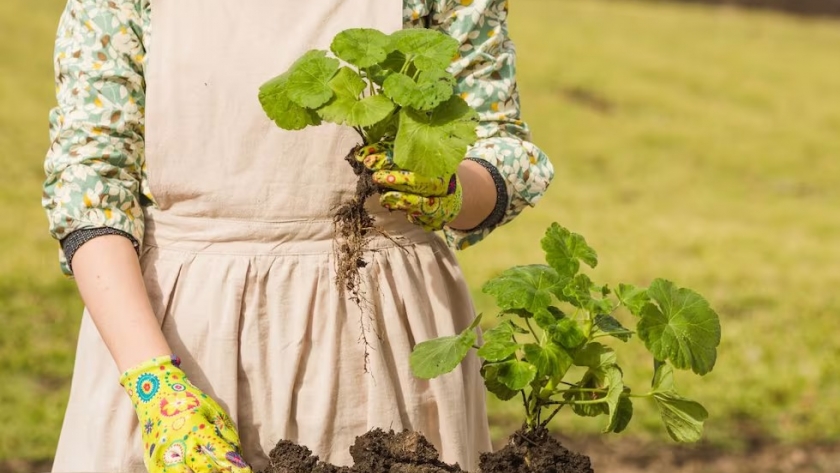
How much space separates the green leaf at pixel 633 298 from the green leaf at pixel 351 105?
1.49 feet

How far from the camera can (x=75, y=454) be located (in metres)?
1.93

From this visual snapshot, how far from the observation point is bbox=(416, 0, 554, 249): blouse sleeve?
1915 mm

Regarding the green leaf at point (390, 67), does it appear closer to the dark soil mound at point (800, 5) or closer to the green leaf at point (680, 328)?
the green leaf at point (680, 328)

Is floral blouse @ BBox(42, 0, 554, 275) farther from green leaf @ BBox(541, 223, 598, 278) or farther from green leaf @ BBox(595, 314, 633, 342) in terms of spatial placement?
green leaf @ BBox(595, 314, 633, 342)

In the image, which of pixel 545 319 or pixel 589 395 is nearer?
pixel 545 319

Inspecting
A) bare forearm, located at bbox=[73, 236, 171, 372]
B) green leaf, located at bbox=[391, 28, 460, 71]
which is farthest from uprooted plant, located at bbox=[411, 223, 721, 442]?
bare forearm, located at bbox=[73, 236, 171, 372]

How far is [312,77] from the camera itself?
5.15 ft

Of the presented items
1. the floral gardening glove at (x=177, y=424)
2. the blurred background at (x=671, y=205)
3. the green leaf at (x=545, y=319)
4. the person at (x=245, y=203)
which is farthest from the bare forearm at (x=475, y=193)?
the blurred background at (x=671, y=205)

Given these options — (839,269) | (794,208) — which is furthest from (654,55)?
(839,269)

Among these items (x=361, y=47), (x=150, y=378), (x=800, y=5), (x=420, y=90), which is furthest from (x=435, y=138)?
(x=800, y=5)

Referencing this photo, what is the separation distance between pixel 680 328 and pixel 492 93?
58 cm

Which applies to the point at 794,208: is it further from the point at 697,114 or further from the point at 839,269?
the point at 697,114

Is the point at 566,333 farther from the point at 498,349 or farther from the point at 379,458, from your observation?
the point at 379,458

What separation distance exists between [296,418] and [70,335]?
15.6 ft
